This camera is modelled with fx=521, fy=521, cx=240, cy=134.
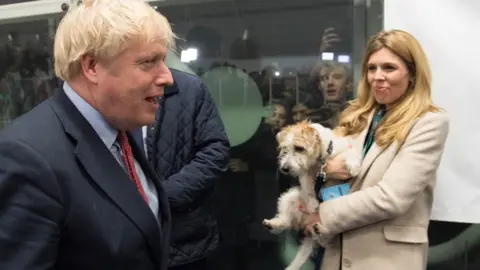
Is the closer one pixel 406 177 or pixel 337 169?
pixel 406 177

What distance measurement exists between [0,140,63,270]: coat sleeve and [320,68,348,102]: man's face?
169 centimetres

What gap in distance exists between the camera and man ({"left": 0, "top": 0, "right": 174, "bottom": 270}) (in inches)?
37.1

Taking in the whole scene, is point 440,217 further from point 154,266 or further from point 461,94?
point 154,266

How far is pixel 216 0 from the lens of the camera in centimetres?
269

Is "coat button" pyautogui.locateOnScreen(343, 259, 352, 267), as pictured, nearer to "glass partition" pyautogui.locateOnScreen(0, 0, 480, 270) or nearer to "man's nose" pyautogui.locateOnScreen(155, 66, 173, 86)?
"glass partition" pyautogui.locateOnScreen(0, 0, 480, 270)

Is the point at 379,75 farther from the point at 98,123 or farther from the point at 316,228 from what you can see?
the point at 98,123

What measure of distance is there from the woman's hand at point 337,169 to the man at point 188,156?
1.43ft

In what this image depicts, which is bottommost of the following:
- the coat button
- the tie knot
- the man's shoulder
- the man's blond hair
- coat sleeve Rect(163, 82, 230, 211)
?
the coat button

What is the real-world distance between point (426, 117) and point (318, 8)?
100cm

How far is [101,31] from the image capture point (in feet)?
3.38

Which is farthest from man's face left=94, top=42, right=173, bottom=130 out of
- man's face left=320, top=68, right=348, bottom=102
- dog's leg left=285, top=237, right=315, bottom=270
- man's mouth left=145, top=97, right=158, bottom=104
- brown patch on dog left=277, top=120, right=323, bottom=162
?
man's face left=320, top=68, right=348, bottom=102

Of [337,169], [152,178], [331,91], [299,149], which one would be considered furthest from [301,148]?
[331,91]

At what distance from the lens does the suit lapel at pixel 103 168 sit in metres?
1.05

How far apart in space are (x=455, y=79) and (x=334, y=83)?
59 centimetres
